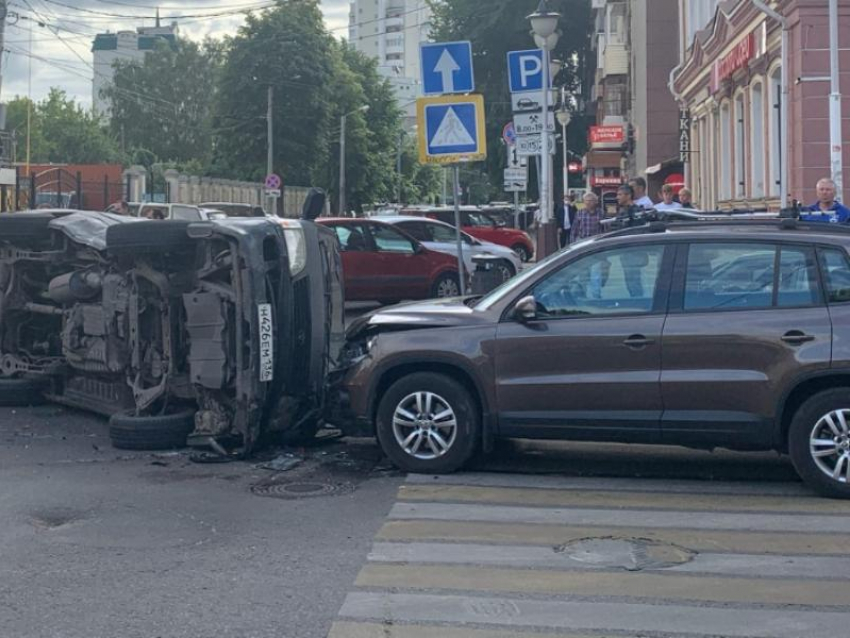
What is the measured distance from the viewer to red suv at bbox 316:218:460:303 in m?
22.1

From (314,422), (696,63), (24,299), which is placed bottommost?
(314,422)

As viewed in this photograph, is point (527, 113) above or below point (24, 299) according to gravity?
above

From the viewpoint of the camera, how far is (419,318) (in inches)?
347

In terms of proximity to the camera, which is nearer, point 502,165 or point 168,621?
point 168,621

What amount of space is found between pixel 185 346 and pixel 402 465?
200cm

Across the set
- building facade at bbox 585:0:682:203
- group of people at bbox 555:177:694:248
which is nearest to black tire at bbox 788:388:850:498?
group of people at bbox 555:177:694:248

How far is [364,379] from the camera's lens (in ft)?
28.7

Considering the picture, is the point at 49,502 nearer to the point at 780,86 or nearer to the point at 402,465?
the point at 402,465

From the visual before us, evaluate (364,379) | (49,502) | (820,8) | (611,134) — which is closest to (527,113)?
(820,8)

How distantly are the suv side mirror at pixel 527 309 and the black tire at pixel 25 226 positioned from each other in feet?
15.1

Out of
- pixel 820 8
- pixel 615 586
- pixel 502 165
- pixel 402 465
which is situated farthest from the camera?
pixel 502 165

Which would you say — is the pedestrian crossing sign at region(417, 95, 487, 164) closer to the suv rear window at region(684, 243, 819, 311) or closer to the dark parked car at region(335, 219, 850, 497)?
the dark parked car at region(335, 219, 850, 497)

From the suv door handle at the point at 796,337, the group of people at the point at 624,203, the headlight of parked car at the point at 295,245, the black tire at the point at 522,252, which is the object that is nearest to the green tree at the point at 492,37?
the black tire at the point at 522,252

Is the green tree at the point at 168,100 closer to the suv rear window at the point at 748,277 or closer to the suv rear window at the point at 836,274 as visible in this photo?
the suv rear window at the point at 748,277
